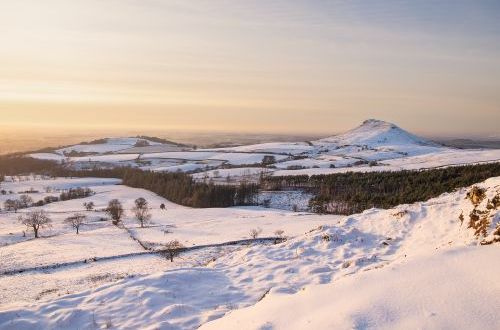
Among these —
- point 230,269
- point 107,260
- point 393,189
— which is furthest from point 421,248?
point 393,189

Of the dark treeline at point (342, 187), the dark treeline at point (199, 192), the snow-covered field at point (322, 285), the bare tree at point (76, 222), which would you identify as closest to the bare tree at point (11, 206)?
the bare tree at point (76, 222)

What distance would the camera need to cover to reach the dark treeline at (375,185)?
108 metres

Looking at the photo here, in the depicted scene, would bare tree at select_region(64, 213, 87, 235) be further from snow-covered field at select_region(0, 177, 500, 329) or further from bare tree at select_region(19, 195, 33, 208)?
bare tree at select_region(19, 195, 33, 208)

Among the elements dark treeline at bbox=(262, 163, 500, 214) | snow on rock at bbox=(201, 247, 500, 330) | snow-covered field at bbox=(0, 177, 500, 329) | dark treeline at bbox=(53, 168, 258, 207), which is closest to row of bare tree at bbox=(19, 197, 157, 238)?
dark treeline at bbox=(53, 168, 258, 207)

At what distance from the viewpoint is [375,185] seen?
141250 mm

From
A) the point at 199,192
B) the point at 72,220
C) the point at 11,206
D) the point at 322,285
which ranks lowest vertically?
the point at 11,206

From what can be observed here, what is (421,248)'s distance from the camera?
2144cm

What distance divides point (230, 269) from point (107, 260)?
2907 cm

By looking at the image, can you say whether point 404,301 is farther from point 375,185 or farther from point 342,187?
point 375,185

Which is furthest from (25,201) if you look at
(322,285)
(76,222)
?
(322,285)

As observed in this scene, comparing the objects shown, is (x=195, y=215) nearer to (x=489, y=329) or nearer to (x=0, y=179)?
(x=489, y=329)

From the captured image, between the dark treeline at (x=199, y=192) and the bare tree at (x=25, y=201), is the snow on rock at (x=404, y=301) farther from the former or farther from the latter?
the bare tree at (x=25, y=201)

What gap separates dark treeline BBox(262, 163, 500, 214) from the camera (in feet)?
356

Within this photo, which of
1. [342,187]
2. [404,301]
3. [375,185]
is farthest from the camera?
[342,187]
